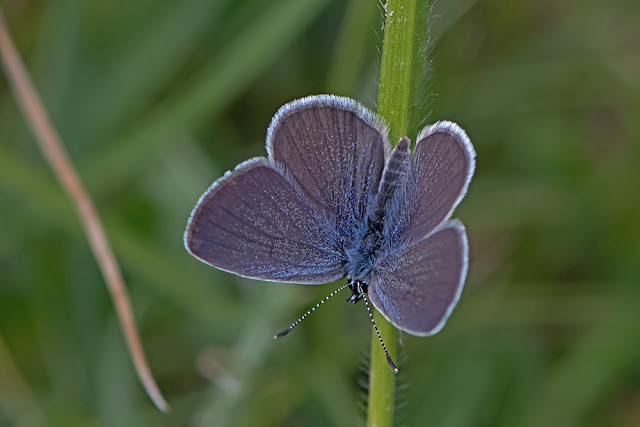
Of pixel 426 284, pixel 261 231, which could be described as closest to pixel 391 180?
pixel 261 231

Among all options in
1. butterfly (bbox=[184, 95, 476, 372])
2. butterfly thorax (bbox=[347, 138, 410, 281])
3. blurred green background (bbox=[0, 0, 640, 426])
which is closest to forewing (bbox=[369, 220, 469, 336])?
butterfly (bbox=[184, 95, 476, 372])

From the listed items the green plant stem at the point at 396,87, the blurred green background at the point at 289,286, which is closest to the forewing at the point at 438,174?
the green plant stem at the point at 396,87

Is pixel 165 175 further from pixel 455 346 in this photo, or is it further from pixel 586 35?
pixel 586 35

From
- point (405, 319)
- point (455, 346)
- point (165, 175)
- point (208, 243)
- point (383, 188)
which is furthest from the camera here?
point (165, 175)

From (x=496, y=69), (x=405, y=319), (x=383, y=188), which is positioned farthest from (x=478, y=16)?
(x=405, y=319)

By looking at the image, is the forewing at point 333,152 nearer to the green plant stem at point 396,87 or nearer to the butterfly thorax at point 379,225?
the butterfly thorax at point 379,225

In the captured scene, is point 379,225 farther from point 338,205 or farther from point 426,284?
point 426,284

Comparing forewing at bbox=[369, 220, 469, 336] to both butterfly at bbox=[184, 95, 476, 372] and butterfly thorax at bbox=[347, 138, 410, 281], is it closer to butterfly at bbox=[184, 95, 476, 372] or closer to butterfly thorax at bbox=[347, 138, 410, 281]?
butterfly at bbox=[184, 95, 476, 372]
